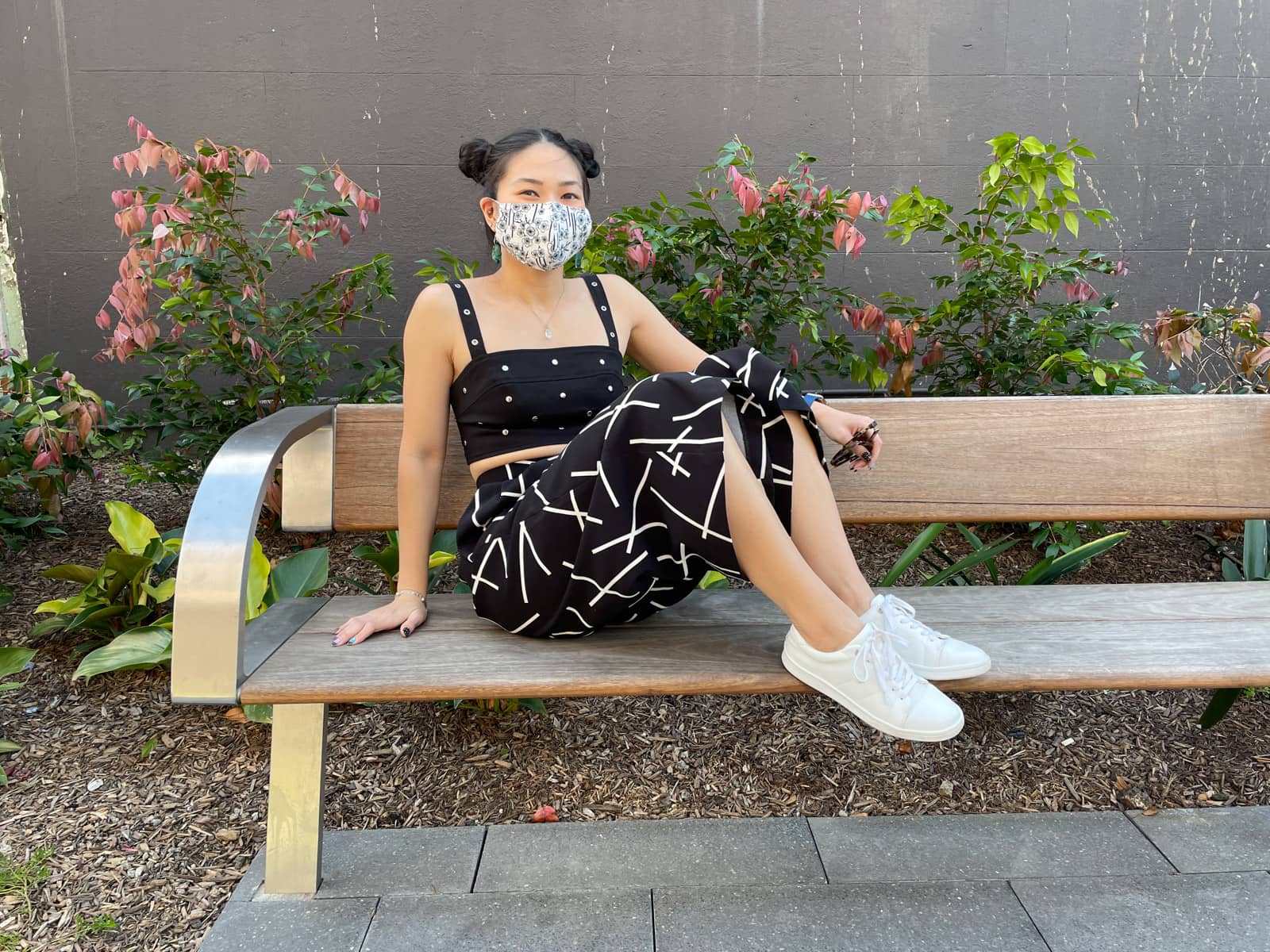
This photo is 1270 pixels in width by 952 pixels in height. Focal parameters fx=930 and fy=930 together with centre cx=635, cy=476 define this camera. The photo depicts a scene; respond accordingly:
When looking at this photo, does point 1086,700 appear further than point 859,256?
No

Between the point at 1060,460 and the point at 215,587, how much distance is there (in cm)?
194

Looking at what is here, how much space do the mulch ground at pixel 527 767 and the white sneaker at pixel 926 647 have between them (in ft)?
2.26

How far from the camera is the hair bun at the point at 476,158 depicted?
212 cm

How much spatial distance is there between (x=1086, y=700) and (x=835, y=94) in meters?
2.61

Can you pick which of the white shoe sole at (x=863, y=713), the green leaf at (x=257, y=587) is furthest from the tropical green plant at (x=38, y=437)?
the white shoe sole at (x=863, y=713)

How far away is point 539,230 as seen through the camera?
2.03 metres

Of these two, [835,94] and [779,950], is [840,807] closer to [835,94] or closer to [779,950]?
[779,950]

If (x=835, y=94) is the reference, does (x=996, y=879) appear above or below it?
below

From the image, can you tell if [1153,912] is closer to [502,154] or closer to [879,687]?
[879,687]

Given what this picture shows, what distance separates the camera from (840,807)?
2.25 metres

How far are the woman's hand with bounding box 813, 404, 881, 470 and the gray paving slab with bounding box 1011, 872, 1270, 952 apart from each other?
934 mm

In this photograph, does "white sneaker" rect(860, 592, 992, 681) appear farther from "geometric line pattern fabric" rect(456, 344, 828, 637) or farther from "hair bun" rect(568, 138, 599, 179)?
"hair bun" rect(568, 138, 599, 179)

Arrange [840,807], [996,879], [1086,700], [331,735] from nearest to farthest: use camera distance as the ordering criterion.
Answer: [996,879] → [840,807] → [331,735] → [1086,700]

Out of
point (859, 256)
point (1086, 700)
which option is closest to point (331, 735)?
point (1086, 700)
